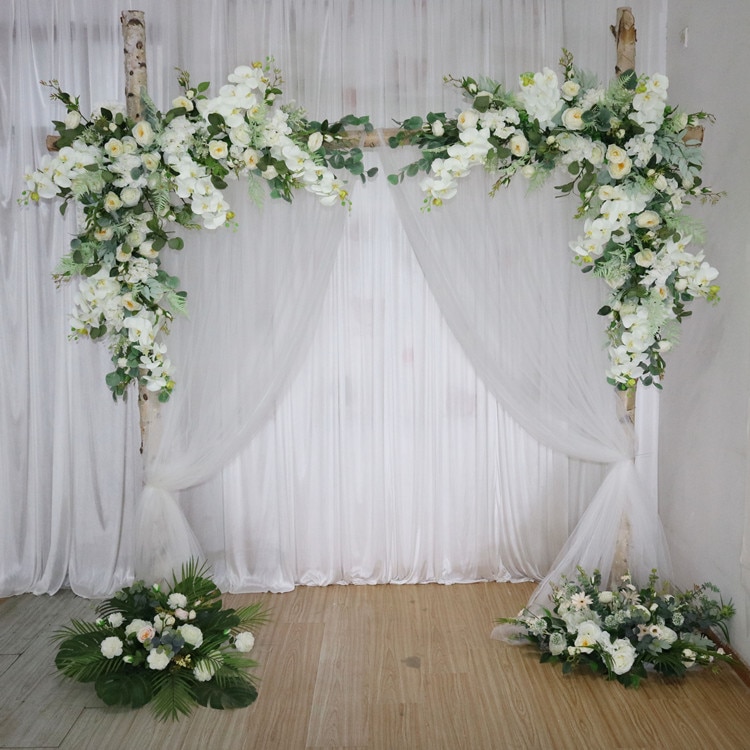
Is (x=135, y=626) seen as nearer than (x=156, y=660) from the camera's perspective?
No

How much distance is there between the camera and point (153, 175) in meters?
2.67

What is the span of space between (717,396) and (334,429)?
5.06 ft

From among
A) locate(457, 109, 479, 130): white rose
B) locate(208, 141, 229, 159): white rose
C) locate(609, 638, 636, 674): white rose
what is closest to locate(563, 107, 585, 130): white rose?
locate(457, 109, 479, 130): white rose

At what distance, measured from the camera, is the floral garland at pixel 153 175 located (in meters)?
2.62

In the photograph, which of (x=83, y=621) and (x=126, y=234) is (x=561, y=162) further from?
(x=83, y=621)

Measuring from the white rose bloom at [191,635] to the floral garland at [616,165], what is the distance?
5.48ft

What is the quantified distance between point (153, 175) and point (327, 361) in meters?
1.12

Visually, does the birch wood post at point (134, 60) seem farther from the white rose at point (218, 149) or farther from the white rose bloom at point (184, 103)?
the white rose at point (218, 149)

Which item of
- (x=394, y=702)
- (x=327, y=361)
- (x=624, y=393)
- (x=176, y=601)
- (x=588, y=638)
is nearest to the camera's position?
(x=394, y=702)

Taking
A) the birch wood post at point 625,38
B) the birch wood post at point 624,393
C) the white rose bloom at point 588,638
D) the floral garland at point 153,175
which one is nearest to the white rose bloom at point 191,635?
the floral garland at point 153,175

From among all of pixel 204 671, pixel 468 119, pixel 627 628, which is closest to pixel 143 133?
pixel 468 119

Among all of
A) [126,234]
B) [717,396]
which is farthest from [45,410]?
[717,396]

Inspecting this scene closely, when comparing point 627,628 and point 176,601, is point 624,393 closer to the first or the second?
point 627,628

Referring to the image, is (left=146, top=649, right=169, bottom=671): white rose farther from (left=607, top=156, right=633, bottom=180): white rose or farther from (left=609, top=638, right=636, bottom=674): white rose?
(left=607, top=156, right=633, bottom=180): white rose
